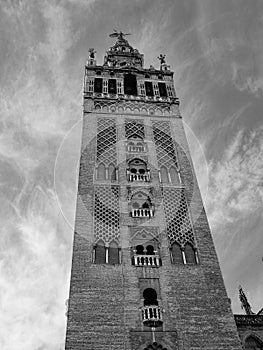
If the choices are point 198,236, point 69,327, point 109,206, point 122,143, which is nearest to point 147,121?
point 122,143

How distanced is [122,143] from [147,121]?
283 cm

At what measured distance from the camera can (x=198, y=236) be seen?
16.8m

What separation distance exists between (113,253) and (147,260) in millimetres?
1419

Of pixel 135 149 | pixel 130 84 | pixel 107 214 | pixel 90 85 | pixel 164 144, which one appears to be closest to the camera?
pixel 107 214

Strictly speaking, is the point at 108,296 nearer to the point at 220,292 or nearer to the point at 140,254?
the point at 140,254

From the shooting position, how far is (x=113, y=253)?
51.9ft

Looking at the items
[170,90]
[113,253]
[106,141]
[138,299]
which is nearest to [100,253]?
[113,253]

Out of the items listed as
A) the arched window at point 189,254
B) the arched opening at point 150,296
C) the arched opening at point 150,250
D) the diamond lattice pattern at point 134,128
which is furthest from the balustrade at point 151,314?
the diamond lattice pattern at point 134,128

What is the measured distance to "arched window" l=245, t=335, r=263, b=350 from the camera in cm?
1506

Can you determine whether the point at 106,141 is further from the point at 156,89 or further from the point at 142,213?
the point at 156,89

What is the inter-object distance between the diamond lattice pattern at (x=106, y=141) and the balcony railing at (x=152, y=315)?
8.44 metres

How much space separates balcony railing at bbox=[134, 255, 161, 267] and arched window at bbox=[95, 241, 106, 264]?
1.30 meters

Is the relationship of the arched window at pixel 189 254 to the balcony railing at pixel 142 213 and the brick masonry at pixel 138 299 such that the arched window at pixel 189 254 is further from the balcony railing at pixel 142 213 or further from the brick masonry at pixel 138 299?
the balcony railing at pixel 142 213

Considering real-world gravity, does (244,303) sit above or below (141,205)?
below
